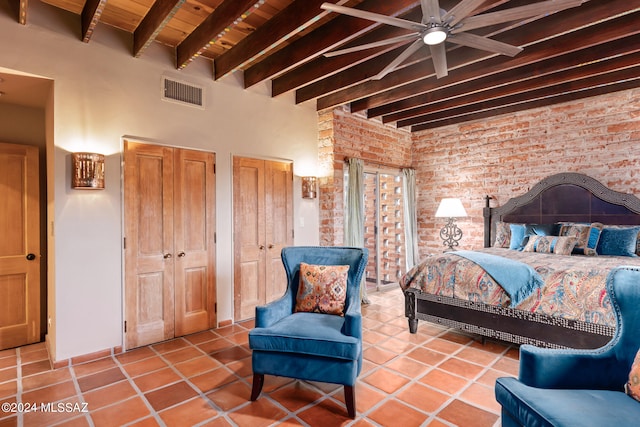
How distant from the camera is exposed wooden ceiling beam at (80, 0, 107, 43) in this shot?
252cm

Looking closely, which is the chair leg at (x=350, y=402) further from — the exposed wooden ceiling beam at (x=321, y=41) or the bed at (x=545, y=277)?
the exposed wooden ceiling beam at (x=321, y=41)

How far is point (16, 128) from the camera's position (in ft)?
11.4

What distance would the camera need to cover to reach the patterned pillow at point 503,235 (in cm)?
485

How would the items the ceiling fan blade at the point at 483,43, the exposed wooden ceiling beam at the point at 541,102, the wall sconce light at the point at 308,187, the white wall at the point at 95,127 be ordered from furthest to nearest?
the wall sconce light at the point at 308,187 < the exposed wooden ceiling beam at the point at 541,102 < the white wall at the point at 95,127 < the ceiling fan blade at the point at 483,43

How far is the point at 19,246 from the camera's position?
11.1ft

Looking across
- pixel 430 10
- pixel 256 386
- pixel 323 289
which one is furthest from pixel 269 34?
pixel 256 386

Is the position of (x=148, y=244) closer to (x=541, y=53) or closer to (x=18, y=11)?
(x=18, y=11)

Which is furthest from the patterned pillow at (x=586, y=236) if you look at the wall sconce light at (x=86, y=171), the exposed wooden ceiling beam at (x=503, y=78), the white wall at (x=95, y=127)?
the wall sconce light at (x=86, y=171)

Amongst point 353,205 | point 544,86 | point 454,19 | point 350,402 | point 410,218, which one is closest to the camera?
point 454,19

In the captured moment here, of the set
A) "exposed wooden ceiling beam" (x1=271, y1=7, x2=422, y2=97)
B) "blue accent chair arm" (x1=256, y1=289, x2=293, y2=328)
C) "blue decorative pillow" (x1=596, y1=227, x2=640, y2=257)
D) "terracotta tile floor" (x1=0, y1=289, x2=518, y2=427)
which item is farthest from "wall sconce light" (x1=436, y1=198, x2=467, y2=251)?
"blue accent chair arm" (x1=256, y1=289, x2=293, y2=328)

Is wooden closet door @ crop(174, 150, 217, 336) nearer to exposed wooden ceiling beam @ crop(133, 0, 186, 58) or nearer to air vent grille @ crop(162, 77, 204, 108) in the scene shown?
air vent grille @ crop(162, 77, 204, 108)

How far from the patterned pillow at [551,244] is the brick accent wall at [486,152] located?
119cm

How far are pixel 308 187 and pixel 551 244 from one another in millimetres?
3137

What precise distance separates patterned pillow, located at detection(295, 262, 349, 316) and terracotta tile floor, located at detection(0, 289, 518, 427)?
0.58 metres
